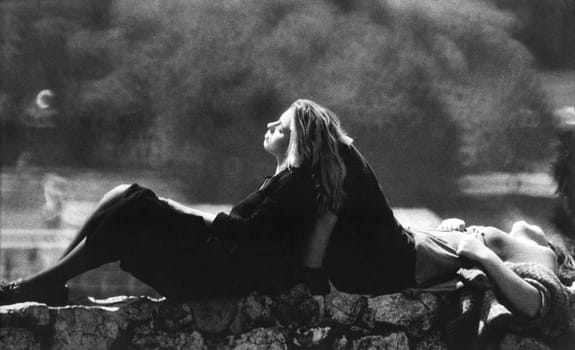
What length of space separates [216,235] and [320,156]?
608mm

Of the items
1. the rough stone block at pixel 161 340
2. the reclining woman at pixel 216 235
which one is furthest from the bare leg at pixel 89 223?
the rough stone block at pixel 161 340

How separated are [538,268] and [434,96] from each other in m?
2.79

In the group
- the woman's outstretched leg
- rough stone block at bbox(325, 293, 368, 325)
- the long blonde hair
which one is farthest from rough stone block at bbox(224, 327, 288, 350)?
the woman's outstretched leg

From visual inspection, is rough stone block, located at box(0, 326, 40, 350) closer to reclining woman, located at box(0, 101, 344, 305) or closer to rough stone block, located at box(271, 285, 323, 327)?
reclining woman, located at box(0, 101, 344, 305)

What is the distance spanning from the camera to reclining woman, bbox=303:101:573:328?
5.43m

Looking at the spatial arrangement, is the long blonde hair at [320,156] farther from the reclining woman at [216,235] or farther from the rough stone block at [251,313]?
the rough stone block at [251,313]

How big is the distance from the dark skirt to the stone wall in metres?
0.09

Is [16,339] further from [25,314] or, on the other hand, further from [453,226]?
[453,226]

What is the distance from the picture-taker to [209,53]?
8.35 meters

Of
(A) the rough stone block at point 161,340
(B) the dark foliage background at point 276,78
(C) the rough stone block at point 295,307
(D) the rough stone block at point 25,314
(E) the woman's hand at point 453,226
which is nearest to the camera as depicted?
(D) the rough stone block at point 25,314

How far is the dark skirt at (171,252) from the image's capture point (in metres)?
5.24

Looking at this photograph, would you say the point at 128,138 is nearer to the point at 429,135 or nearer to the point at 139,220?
the point at 429,135

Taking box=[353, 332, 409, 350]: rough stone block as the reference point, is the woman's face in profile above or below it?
above

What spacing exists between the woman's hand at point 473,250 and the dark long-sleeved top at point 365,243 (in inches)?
9.6
